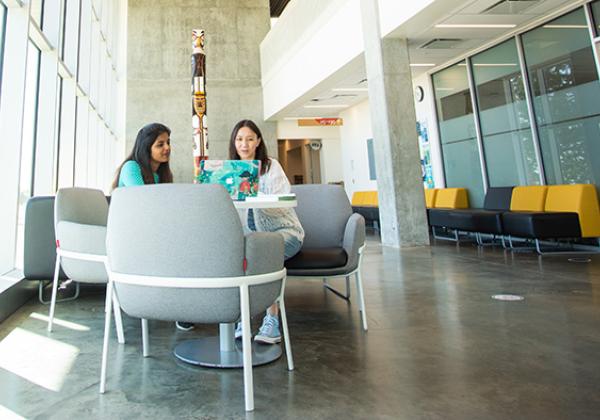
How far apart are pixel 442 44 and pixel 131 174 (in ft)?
20.0

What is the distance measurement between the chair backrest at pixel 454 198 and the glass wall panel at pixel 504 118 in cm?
60

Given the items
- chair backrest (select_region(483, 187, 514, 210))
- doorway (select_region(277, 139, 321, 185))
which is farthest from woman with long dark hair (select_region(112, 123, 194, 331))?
doorway (select_region(277, 139, 321, 185))

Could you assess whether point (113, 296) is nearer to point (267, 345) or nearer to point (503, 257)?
point (267, 345)

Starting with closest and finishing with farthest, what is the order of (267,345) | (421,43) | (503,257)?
1. (267,345)
2. (503,257)
3. (421,43)

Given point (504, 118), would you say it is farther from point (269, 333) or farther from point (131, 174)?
point (131, 174)

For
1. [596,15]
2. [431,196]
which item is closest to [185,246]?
[596,15]

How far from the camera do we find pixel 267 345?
1.79 meters

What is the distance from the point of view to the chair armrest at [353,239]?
82.7 inches

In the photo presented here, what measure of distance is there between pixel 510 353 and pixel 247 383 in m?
1.21

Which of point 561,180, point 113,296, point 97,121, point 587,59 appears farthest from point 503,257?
point 97,121

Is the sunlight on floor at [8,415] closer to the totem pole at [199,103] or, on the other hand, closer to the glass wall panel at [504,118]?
the totem pole at [199,103]

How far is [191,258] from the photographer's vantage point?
3.98 ft

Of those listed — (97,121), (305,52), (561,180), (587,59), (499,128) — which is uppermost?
(305,52)

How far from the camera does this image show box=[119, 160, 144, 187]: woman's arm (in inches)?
80.0
